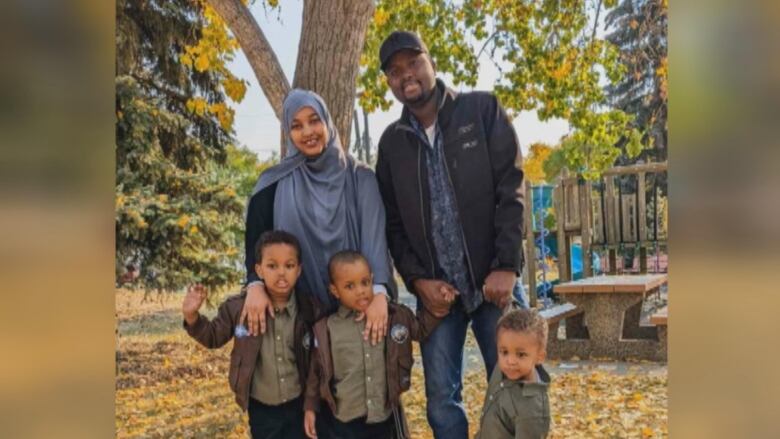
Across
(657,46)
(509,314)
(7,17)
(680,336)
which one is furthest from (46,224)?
(657,46)

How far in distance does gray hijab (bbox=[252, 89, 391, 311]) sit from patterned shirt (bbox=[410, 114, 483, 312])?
0.67ft

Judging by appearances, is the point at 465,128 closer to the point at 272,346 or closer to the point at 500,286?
the point at 500,286

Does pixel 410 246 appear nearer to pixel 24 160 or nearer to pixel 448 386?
pixel 448 386

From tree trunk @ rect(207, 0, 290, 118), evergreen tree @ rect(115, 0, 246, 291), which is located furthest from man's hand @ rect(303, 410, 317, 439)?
evergreen tree @ rect(115, 0, 246, 291)

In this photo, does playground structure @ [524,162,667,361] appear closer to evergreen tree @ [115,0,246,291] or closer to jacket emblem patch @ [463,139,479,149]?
evergreen tree @ [115,0,246,291]

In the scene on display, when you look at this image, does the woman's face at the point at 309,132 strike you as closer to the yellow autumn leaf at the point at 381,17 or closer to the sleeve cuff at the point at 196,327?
the sleeve cuff at the point at 196,327

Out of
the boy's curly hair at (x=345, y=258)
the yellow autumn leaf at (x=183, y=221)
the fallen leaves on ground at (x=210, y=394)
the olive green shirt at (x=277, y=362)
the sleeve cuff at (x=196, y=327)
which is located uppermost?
the yellow autumn leaf at (x=183, y=221)

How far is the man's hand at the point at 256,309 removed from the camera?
9.39ft

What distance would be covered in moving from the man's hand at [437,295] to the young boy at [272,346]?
45cm

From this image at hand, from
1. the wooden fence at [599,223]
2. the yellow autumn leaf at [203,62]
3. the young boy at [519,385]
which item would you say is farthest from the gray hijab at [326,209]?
the wooden fence at [599,223]

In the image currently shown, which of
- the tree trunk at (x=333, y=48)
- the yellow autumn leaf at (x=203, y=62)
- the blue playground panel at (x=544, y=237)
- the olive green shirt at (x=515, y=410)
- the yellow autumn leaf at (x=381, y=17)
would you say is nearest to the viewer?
the olive green shirt at (x=515, y=410)

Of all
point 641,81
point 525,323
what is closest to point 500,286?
point 525,323

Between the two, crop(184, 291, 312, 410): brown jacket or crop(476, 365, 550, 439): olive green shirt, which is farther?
crop(184, 291, 312, 410): brown jacket

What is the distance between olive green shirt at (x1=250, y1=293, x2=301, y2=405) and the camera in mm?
2930
